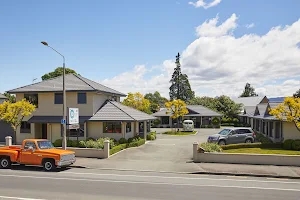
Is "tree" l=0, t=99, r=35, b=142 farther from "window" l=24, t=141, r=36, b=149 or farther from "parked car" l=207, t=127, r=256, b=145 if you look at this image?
"parked car" l=207, t=127, r=256, b=145

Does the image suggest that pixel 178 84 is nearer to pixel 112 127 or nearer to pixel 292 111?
pixel 112 127

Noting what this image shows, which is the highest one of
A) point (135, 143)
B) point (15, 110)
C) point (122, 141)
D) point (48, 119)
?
point (15, 110)

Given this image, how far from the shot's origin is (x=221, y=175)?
16188 millimetres

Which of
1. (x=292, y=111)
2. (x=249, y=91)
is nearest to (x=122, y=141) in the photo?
(x=292, y=111)

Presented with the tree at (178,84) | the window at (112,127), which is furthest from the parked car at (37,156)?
the tree at (178,84)

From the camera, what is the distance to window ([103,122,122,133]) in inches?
1094

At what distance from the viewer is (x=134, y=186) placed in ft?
42.3

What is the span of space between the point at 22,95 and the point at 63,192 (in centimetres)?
2073

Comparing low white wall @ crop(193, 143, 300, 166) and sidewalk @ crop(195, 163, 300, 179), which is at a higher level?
low white wall @ crop(193, 143, 300, 166)

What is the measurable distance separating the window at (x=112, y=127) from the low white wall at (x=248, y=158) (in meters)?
10.3

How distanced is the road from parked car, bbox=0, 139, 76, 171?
1.82 ft

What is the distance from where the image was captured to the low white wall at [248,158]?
716 inches

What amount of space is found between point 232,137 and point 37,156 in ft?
57.6

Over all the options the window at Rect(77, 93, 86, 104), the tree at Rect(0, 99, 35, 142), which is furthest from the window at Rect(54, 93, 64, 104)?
the tree at Rect(0, 99, 35, 142)
